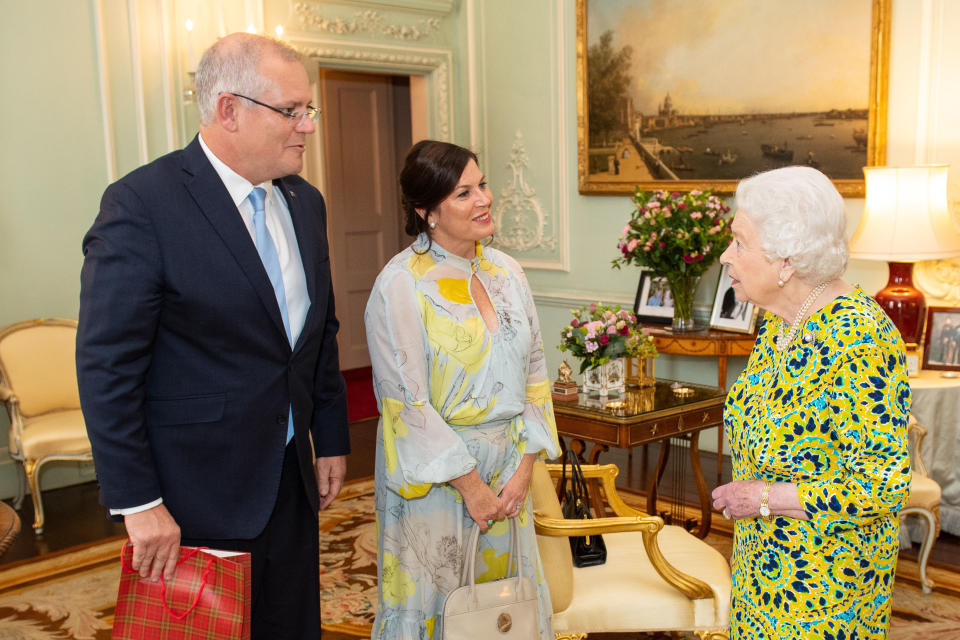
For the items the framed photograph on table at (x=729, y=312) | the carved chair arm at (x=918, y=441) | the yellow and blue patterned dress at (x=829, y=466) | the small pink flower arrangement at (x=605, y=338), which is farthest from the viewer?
the framed photograph on table at (x=729, y=312)

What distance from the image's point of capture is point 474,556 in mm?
2328

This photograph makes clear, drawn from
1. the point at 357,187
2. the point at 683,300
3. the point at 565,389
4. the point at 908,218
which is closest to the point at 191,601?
the point at 565,389

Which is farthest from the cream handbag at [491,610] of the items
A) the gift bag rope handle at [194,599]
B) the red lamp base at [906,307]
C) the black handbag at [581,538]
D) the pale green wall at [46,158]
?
the pale green wall at [46,158]

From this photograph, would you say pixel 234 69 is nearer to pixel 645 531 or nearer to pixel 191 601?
pixel 191 601

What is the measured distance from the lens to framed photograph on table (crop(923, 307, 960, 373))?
4.39 meters

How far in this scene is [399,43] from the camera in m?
6.87

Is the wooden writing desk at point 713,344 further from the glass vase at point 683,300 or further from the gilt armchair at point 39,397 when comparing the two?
the gilt armchair at point 39,397

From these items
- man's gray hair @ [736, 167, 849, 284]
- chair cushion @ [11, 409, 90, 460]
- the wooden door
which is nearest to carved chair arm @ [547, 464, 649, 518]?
man's gray hair @ [736, 167, 849, 284]

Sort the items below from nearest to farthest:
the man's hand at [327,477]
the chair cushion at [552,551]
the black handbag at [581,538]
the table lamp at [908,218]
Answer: the man's hand at [327,477], the chair cushion at [552,551], the black handbag at [581,538], the table lamp at [908,218]

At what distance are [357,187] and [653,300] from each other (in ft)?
12.3

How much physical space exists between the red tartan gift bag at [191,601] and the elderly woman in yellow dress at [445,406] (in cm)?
66

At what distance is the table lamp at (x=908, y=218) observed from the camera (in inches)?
163

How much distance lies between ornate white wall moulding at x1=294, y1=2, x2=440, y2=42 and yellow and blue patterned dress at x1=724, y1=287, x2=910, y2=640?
17.2 feet

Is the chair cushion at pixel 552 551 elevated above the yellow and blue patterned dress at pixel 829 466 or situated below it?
below
